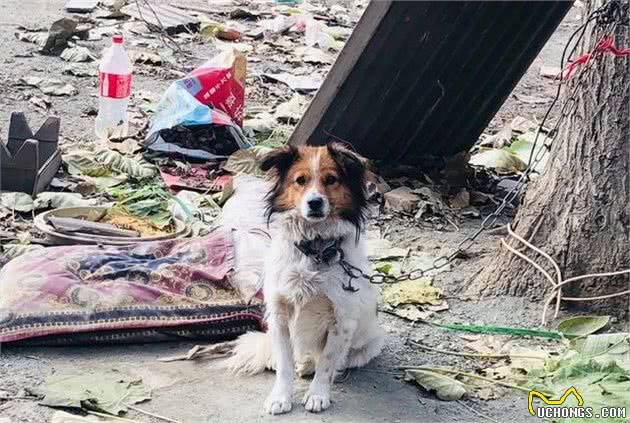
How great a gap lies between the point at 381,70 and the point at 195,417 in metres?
2.89

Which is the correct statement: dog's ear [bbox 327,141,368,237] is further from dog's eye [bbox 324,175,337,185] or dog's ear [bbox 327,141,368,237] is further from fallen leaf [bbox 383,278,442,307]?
fallen leaf [bbox 383,278,442,307]

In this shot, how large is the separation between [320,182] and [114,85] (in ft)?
11.4

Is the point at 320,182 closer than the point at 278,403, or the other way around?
the point at 278,403

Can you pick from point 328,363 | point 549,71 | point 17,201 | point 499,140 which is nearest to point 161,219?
point 17,201

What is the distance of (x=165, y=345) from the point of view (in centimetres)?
428

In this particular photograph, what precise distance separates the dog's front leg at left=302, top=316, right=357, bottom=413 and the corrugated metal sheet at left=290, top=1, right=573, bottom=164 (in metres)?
2.24

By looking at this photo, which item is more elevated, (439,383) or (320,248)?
(320,248)

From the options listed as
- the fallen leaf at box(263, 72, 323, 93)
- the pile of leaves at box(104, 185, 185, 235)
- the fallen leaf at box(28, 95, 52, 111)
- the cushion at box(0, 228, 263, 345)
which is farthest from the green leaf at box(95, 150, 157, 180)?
A: the fallen leaf at box(263, 72, 323, 93)

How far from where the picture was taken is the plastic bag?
6.76 metres

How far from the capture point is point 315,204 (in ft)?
12.5

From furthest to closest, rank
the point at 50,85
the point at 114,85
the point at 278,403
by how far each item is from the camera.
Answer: the point at 50,85 < the point at 114,85 < the point at 278,403

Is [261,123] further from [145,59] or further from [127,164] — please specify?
[145,59]

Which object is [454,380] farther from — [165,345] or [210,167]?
[210,167]

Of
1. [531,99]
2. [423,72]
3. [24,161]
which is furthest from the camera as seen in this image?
[531,99]
